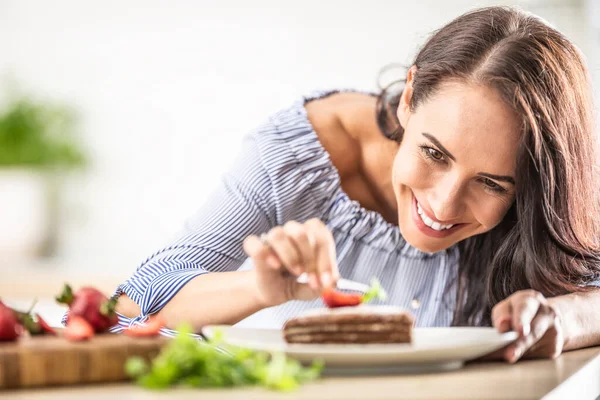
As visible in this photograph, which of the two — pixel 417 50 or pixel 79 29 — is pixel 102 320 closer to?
pixel 417 50

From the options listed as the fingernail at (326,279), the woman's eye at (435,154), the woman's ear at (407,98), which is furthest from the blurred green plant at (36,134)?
the fingernail at (326,279)

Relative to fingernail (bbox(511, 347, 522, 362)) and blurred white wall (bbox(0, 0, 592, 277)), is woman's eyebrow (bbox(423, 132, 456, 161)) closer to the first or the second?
fingernail (bbox(511, 347, 522, 362))

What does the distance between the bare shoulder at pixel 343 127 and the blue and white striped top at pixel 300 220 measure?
0.04 m

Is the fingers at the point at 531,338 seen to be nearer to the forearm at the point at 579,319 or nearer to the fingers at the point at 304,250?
the forearm at the point at 579,319

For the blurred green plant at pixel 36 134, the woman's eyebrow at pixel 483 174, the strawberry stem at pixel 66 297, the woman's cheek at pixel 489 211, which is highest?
the woman's eyebrow at pixel 483 174

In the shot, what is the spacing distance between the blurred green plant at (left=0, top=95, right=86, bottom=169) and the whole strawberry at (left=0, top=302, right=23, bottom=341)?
370 centimetres

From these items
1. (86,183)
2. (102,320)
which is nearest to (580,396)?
(102,320)

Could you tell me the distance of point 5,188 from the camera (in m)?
4.33

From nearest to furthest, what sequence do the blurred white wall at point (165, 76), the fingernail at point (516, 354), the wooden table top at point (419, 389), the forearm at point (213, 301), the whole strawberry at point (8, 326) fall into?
the wooden table top at point (419, 389) < the whole strawberry at point (8, 326) < the fingernail at point (516, 354) < the forearm at point (213, 301) < the blurred white wall at point (165, 76)

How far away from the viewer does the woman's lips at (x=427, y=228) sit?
62.6 inches

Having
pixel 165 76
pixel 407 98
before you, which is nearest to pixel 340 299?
pixel 407 98

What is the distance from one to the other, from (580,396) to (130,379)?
1.87 ft

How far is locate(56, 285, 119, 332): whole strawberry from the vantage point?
996 millimetres

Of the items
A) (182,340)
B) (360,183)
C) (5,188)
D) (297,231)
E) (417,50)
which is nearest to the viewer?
(182,340)
